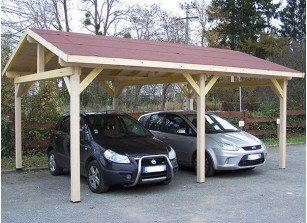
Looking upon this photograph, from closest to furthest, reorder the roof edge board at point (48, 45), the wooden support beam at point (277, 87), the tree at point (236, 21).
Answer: the roof edge board at point (48, 45) < the wooden support beam at point (277, 87) < the tree at point (236, 21)

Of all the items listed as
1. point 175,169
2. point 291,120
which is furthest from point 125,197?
point 291,120

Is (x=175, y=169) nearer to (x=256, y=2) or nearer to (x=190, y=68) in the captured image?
(x=190, y=68)

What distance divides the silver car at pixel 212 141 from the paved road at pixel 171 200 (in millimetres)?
384

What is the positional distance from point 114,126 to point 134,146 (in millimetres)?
1083

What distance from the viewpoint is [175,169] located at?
8.20 meters

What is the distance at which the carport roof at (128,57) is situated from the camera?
715 centimetres

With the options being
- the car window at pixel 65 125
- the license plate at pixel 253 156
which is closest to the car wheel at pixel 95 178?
the car window at pixel 65 125

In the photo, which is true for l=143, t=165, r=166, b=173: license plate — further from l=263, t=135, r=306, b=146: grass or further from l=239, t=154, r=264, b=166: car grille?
l=263, t=135, r=306, b=146: grass

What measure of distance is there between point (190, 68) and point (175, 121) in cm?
260

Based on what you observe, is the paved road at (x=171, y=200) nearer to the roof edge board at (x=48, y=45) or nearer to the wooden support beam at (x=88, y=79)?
the wooden support beam at (x=88, y=79)

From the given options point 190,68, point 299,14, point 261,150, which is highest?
point 299,14

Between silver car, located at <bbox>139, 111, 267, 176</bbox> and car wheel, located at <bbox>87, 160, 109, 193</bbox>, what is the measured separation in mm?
2947

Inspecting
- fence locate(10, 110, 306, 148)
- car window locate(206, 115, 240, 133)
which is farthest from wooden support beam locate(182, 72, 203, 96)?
fence locate(10, 110, 306, 148)

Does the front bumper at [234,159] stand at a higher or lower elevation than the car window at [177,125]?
lower
